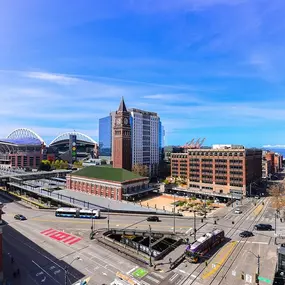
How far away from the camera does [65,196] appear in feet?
337

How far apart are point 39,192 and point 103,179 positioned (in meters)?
29.7

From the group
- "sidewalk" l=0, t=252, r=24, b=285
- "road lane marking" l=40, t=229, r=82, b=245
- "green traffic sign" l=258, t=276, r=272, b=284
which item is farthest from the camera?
"road lane marking" l=40, t=229, r=82, b=245

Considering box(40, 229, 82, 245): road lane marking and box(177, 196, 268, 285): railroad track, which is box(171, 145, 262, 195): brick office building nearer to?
box(177, 196, 268, 285): railroad track

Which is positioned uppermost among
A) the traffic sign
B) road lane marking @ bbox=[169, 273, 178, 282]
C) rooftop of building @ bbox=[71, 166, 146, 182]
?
rooftop of building @ bbox=[71, 166, 146, 182]

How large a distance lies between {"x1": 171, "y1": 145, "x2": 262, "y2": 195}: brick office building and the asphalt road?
132 feet

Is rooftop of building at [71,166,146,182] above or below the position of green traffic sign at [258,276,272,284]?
above

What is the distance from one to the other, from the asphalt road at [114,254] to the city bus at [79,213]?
244 centimetres

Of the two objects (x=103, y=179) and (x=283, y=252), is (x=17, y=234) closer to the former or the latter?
(x=103, y=179)

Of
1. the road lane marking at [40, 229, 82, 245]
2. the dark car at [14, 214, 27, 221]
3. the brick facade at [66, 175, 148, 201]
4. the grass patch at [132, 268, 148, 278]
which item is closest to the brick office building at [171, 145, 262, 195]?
the brick facade at [66, 175, 148, 201]

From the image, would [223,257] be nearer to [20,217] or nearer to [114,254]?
[114,254]

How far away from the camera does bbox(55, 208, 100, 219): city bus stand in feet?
251

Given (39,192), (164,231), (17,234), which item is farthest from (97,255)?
(39,192)

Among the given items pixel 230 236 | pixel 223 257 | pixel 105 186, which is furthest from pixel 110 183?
pixel 223 257

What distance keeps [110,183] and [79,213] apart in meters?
29.3
